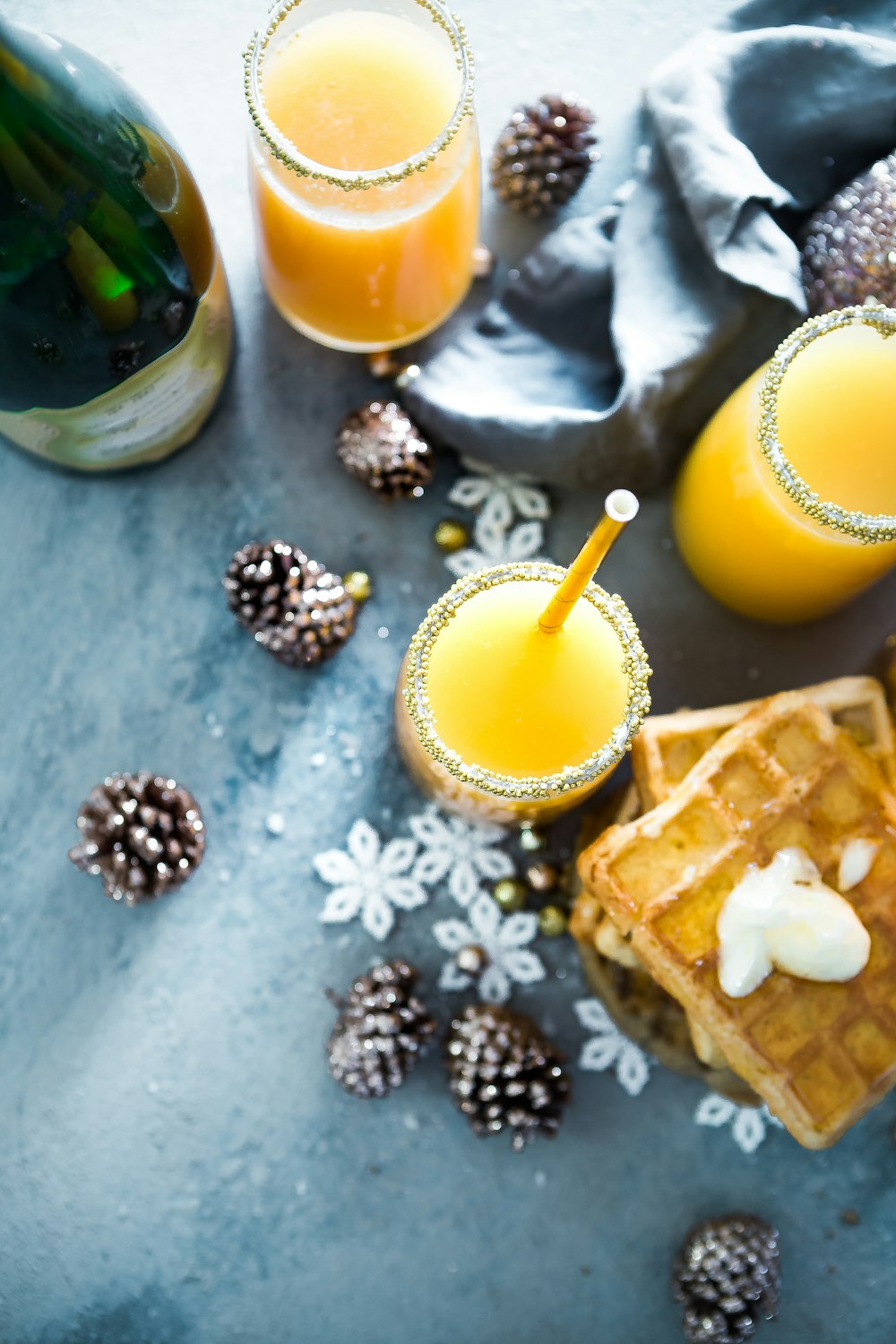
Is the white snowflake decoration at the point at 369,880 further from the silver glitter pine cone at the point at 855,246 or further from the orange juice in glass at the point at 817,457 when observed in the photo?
the silver glitter pine cone at the point at 855,246

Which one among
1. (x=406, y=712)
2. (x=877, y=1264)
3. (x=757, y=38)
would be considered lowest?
(x=877, y=1264)

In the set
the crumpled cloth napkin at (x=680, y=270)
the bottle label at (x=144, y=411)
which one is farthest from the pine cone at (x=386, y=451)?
the bottle label at (x=144, y=411)

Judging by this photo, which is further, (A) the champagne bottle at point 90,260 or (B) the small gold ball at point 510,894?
(B) the small gold ball at point 510,894

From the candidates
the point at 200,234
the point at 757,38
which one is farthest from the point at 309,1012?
the point at 757,38

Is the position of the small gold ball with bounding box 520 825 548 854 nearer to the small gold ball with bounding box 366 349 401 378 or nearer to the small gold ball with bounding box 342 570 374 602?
the small gold ball with bounding box 342 570 374 602

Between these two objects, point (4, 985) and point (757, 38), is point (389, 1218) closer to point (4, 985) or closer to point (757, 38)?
point (4, 985)

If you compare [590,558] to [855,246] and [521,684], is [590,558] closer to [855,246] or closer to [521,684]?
[521,684]
